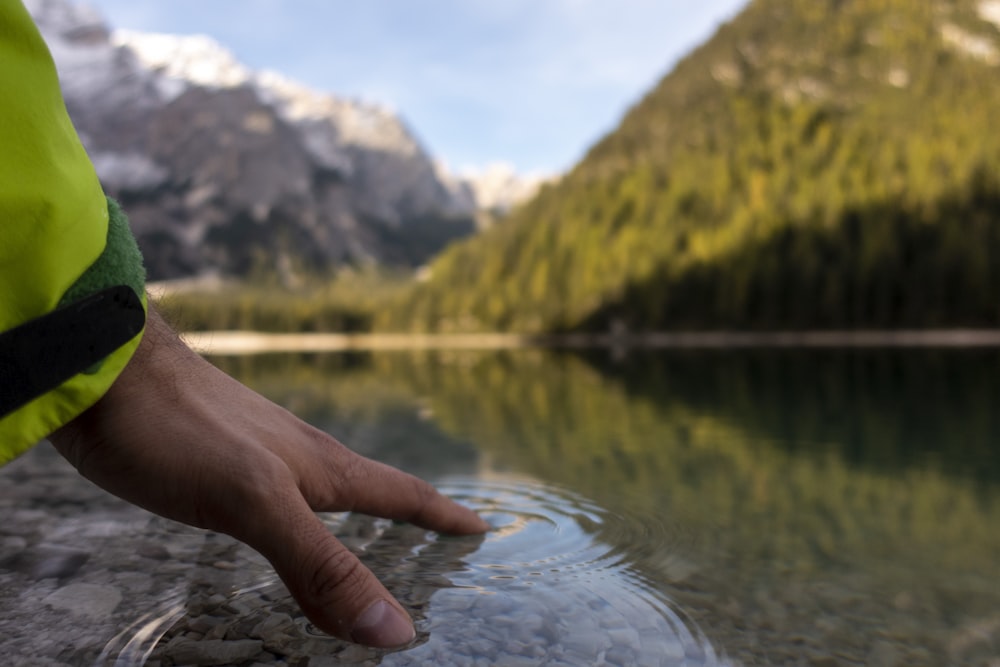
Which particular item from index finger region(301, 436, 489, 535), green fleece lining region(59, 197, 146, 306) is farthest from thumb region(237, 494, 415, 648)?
green fleece lining region(59, 197, 146, 306)

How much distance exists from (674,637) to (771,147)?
499 ft

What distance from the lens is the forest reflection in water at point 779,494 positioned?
11.3 feet

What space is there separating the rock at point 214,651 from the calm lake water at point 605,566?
19mm

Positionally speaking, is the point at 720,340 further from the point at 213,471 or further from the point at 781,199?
the point at 213,471

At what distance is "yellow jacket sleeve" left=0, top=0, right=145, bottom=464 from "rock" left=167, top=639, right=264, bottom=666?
146cm

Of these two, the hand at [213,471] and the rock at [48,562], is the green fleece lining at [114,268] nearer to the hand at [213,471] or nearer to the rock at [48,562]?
the hand at [213,471]

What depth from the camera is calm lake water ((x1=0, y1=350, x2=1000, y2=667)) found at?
3021 millimetres

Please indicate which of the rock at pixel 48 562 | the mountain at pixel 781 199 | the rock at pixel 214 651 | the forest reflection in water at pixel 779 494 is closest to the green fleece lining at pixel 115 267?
the rock at pixel 214 651

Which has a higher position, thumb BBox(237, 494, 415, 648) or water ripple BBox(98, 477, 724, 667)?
thumb BBox(237, 494, 415, 648)

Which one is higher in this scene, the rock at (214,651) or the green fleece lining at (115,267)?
the green fleece lining at (115,267)

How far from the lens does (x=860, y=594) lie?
12.5 ft

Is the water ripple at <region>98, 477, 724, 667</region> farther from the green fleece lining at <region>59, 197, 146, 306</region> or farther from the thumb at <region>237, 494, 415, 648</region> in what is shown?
the green fleece lining at <region>59, 197, 146, 306</region>

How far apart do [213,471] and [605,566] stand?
253 centimetres

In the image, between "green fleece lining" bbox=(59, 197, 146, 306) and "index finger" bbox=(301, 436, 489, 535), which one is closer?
"green fleece lining" bbox=(59, 197, 146, 306)
